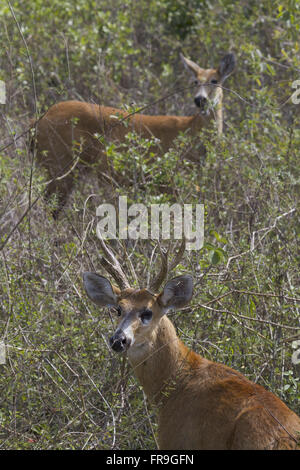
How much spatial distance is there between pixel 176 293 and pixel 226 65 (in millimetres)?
5400

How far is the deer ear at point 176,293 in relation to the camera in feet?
16.0

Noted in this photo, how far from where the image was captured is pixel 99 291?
508 centimetres

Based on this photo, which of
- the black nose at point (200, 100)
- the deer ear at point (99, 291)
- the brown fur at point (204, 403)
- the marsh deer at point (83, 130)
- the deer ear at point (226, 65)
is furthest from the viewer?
the deer ear at point (226, 65)

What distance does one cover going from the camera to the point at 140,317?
482 cm

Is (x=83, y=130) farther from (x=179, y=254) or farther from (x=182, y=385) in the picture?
(x=182, y=385)

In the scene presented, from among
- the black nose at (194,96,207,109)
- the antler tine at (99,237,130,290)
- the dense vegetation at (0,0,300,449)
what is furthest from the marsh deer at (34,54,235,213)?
the antler tine at (99,237,130,290)

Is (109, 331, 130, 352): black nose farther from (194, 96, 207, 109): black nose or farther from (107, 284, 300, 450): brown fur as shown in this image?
(194, 96, 207, 109): black nose

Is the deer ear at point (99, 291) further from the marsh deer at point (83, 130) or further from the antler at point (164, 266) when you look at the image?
the marsh deer at point (83, 130)

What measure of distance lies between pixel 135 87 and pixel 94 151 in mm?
2325

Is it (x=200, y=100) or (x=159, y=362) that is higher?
(x=200, y=100)

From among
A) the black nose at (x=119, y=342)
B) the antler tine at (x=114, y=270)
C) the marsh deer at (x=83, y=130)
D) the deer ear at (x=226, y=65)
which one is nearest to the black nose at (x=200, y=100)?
the marsh deer at (x=83, y=130)

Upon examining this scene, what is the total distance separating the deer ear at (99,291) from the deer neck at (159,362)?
35 centimetres

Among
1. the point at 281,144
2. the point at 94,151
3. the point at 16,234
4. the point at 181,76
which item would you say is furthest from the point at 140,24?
the point at 16,234

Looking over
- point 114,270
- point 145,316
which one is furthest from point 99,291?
point 145,316
